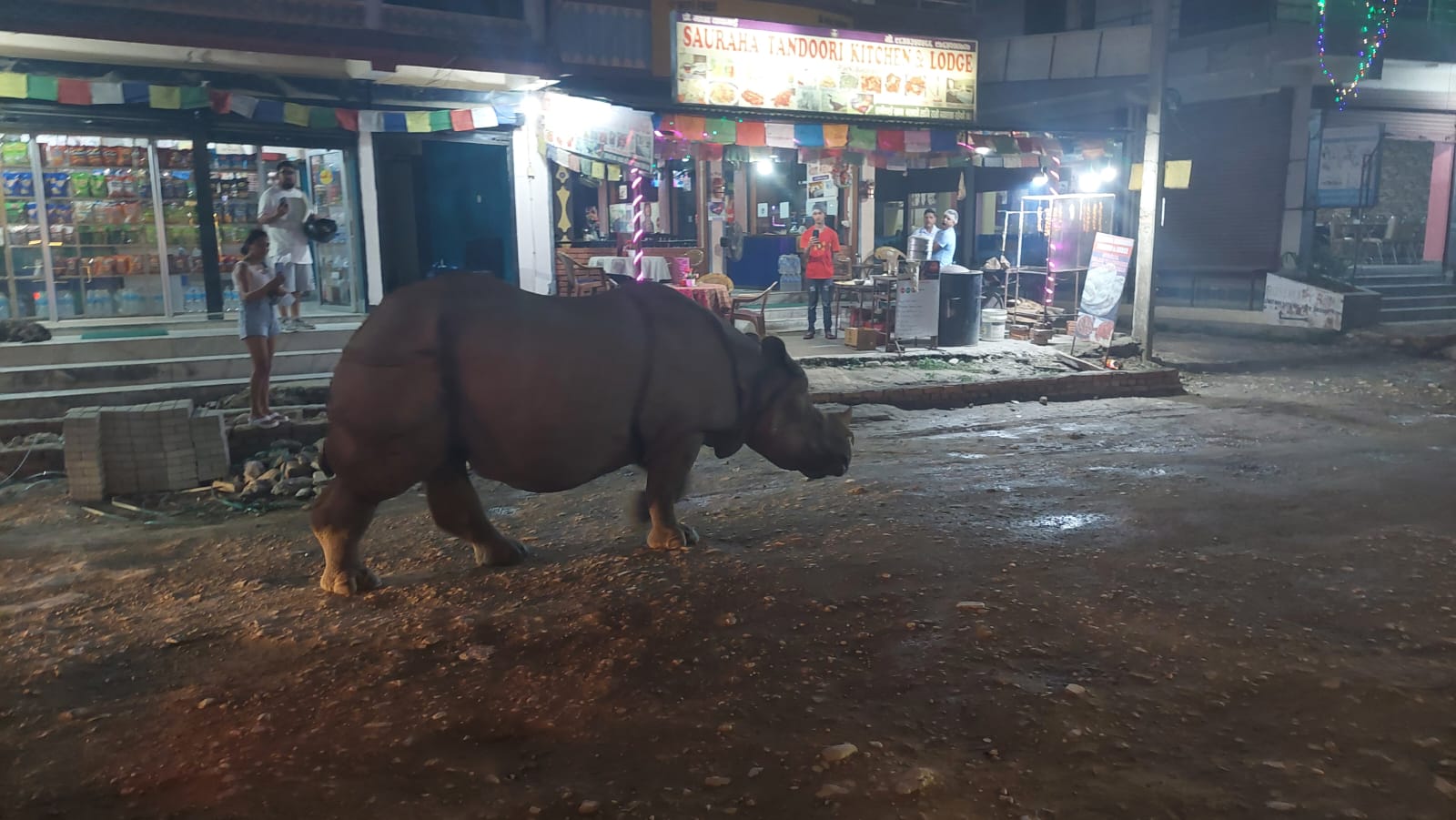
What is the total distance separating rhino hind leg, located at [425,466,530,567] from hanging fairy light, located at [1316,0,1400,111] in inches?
660

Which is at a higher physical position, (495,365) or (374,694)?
(495,365)

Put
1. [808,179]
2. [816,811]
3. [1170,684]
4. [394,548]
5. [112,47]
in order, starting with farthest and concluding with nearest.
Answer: [808,179] < [112,47] < [394,548] < [1170,684] < [816,811]

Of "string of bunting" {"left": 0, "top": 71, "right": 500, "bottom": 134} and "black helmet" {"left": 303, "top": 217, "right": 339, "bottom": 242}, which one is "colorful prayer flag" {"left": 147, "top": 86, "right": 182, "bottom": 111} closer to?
"string of bunting" {"left": 0, "top": 71, "right": 500, "bottom": 134}

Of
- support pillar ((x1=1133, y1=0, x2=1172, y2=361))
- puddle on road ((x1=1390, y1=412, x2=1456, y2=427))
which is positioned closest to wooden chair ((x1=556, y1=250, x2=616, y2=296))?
support pillar ((x1=1133, y1=0, x2=1172, y2=361))

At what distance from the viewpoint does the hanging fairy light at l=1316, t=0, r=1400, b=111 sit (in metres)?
16.2

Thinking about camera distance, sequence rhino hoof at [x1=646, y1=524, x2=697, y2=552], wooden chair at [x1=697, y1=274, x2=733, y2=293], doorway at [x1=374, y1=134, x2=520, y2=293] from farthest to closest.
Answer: wooden chair at [x1=697, y1=274, x2=733, y2=293], doorway at [x1=374, y1=134, x2=520, y2=293], rhino hoof at [x1=646, y1=524, x2=697, y2=552]

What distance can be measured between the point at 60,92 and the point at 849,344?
992cm

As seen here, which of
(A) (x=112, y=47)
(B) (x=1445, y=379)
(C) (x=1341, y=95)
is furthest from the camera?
(C) (x=1341, y=95)

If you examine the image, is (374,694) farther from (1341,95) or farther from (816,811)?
(1341,95)

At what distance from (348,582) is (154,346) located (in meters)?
6.55

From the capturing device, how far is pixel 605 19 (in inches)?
581

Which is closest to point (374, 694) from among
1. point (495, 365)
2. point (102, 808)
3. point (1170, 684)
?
point (102, 808)

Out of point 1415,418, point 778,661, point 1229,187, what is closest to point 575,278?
point 1415,418

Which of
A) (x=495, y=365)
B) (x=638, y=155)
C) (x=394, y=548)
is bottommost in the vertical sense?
(x=394, y=548)
